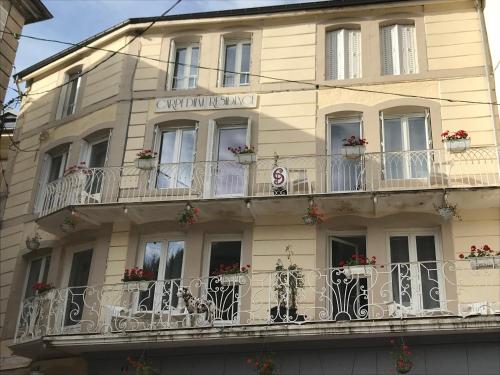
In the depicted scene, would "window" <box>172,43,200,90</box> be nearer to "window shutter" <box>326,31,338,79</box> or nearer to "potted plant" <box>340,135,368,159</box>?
"window shutter" <box>326,31,338,79</box>

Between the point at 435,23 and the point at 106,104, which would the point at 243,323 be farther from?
the point at 435,23

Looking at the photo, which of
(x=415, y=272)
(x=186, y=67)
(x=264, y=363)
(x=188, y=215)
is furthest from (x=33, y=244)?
(x=415, y=272)

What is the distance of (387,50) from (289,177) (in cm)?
413

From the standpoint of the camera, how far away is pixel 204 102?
1638cm

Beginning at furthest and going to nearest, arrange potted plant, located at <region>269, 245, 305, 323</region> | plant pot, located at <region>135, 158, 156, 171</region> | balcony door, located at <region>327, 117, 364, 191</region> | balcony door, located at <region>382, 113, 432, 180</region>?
plant pot, located at <region>135, 158, 156, 171</region>, balcony door, located at <region>327, 117, 364, 191</region>, balcony door, located at <region>382, 113, 432, 180</region>, potted plant, located at <region>269, 245, 305, 323</region>

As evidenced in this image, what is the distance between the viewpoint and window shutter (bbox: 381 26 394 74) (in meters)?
16.0

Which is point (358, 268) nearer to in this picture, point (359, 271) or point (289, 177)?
point (359, 271)

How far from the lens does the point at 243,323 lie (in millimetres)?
13789

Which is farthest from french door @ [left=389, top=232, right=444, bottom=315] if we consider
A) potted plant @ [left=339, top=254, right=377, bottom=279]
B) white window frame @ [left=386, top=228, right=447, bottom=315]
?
potted plant @ [left=339, top=254, right=377, bottom=279]

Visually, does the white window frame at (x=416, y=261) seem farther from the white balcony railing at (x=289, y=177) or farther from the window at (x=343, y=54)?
the window at (x=343, y=54)

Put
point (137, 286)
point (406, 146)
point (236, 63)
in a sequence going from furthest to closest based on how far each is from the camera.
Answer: point (236, 63) → point (406, 146) → point (137, 286)

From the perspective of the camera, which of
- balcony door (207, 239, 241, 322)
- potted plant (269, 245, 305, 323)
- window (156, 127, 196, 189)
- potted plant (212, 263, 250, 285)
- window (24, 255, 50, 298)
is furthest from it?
window (24, 255, 50, 298)

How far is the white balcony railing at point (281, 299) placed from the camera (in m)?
13.1

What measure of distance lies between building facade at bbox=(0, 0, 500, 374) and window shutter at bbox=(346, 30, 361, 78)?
6 cm
